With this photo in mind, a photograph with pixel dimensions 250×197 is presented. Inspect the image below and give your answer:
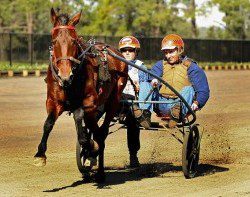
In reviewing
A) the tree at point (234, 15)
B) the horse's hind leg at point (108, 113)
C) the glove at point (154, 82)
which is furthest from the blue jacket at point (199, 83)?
the tree at point (234, 15)

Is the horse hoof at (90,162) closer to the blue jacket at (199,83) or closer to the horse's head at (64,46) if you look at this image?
the horse's head at (64,46)

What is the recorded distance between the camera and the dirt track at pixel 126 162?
9008mm

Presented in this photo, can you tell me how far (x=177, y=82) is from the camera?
10383 mm

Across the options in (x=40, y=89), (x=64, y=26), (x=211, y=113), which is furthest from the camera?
(x=40, y=89)

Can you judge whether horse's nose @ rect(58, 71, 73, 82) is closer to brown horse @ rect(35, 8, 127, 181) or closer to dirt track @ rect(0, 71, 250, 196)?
brown horse @ rect(35, 8, 127, 181)

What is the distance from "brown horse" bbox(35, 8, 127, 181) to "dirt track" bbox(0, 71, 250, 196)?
56 cm

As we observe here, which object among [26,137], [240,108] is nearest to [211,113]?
[240,108]

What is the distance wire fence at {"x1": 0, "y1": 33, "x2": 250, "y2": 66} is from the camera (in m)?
43.0

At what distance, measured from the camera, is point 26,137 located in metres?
14.6

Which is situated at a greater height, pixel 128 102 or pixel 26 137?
pixel 128 102

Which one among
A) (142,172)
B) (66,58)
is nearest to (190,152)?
(142,172)

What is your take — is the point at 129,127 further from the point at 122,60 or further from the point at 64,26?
the point at 64,26

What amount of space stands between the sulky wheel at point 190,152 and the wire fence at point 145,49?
31591 mm

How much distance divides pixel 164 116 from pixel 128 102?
54 cm
